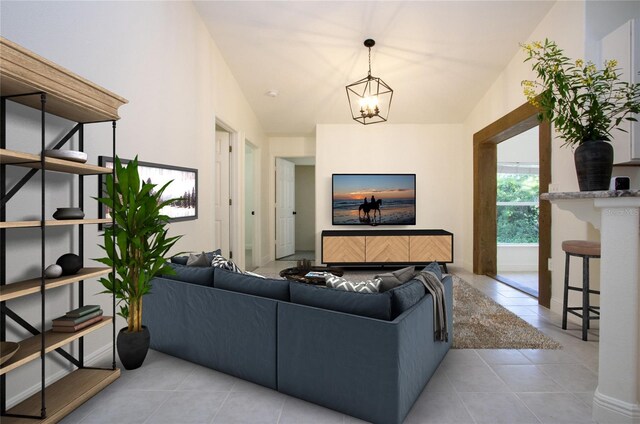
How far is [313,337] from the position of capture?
1816 mm

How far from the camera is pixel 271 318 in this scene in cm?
196

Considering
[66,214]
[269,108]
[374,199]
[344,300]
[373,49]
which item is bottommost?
[344,300]

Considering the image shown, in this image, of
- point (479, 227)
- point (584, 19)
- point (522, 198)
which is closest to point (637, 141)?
point (584, 19)

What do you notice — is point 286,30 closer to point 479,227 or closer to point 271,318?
point 271,318

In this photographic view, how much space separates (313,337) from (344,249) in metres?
3.87

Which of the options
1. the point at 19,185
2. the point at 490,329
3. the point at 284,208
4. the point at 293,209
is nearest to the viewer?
the point at 19,185

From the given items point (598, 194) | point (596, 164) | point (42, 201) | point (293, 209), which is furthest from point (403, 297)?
point (293, 209)

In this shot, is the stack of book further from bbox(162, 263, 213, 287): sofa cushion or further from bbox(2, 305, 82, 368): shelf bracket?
bbox(162, 263, 213, 287): sofa cushion

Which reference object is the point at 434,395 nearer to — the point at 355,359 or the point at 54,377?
the point at 355,359

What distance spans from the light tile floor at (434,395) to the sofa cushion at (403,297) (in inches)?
23.2

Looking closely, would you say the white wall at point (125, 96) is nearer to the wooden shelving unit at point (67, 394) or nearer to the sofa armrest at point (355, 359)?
the wooden shelving unit at point (67, 394)

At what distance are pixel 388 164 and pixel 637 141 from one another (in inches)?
150

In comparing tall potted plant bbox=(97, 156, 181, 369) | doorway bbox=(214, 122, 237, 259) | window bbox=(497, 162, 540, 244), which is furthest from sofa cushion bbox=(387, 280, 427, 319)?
window bbox=(497, 162, 540, 244)

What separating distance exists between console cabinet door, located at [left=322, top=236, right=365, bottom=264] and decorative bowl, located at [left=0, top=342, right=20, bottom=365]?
4369 mm
